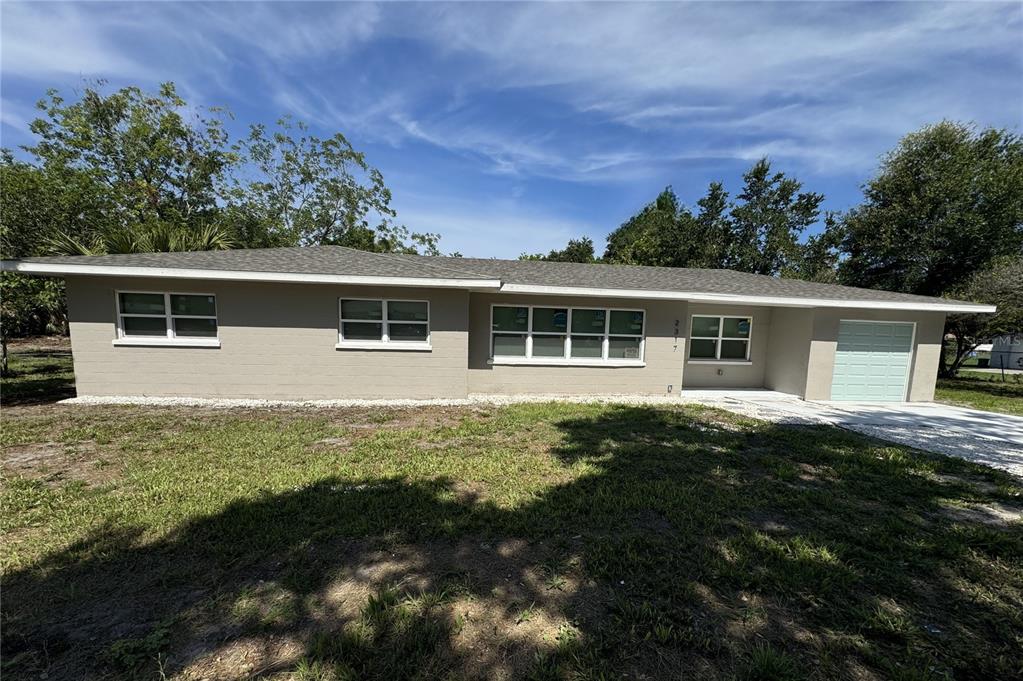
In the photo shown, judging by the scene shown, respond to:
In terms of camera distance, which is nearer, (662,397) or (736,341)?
(662,397)

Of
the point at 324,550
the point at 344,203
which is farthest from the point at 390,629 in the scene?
the point at 344,203

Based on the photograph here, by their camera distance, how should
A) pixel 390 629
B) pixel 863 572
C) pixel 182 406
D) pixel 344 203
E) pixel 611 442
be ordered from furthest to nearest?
1. pixel 344 203
2. pixel 182 406
3. pixel 611 442
4. pixel 863 572
5. pixel 390 629

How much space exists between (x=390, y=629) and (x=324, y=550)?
43.3 inches

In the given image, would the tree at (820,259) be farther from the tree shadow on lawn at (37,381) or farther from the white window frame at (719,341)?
the tree shadow on lawn at (37,381)

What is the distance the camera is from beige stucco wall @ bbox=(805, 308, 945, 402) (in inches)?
390

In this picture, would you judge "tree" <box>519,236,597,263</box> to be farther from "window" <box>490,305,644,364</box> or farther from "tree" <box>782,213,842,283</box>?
"window" <box>490,305,644,364</box>

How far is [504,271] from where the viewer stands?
428 inches

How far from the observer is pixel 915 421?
827 centimetres

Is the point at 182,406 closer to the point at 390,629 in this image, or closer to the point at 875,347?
the point at 390,629

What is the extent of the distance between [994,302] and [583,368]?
49.3 ft

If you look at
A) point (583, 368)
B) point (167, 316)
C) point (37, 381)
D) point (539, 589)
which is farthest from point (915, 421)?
point (37, 381)

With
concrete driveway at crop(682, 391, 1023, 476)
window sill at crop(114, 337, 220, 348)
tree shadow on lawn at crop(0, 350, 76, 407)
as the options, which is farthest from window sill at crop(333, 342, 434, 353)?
concrete driveway at crop(682, 391, 1023, 476)

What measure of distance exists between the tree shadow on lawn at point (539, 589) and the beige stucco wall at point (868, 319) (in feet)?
19.5

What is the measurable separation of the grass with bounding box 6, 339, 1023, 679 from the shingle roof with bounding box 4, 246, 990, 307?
3.89 m
